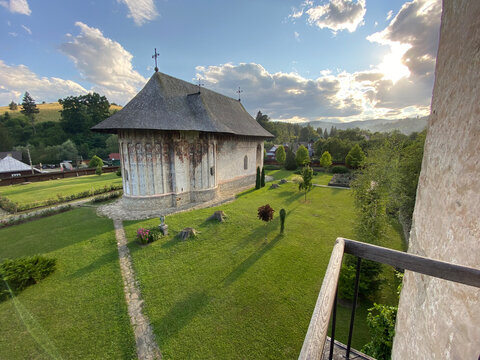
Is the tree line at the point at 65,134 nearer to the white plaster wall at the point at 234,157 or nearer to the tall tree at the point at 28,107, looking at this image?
the tall tree at the point at 28,107

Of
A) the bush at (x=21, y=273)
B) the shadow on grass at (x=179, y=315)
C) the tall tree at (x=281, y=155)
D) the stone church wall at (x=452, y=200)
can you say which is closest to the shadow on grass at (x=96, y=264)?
the bush at (x=21, y=273)

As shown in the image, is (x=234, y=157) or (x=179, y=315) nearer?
(x=179, y=315)

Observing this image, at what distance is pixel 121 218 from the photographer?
37.6 feet

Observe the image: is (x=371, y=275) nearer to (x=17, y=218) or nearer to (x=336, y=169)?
(x=17, y=218)

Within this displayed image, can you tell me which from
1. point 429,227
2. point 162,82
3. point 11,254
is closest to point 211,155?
point 162,82

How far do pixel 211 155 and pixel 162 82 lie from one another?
5.94m

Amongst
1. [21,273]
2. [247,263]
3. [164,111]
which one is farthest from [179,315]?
[164,111]

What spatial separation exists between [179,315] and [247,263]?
9.19 feet

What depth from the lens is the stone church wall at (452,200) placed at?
1315 mm

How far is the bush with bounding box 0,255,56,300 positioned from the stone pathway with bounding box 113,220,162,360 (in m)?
2.22

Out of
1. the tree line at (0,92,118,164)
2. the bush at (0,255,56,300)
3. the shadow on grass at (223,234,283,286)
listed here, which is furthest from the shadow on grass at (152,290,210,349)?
the tree line at (0,92,118,164)

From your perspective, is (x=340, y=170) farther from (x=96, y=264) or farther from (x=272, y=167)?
(x=96, y=264)

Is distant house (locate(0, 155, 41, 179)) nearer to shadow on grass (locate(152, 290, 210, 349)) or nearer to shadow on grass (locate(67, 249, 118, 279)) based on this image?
shadow on grass (locate(67, 249, 118, 279))

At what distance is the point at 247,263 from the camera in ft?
23.3
